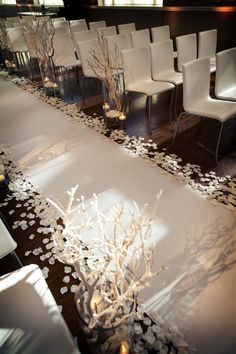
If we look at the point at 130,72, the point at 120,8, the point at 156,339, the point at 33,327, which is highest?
the point at 120,8

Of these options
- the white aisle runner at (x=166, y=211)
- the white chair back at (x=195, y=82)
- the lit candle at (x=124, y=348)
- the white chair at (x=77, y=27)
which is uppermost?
the white chair at (x=77, y=27)

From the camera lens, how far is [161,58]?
3.37 metres

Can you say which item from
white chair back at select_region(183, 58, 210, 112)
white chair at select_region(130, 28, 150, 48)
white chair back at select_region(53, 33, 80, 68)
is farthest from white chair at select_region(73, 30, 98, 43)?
white chair back at select_region(183, 58, 210, 112)

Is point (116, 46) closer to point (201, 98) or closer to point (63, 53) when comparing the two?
point (63, 53)

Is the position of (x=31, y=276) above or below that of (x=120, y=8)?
below

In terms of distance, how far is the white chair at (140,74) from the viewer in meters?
3.07

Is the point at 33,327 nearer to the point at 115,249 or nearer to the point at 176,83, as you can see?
the point at 115,249

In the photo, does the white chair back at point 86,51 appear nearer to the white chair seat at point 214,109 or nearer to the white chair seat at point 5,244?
the white chair seat at point 214,109

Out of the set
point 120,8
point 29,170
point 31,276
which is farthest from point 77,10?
point 31,276

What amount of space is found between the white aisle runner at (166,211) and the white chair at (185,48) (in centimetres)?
160

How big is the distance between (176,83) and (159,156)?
1.12 metres

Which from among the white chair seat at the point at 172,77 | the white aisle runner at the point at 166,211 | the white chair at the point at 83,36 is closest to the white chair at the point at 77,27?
the white chair at the point at 83,36

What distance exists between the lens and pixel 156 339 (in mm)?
1287

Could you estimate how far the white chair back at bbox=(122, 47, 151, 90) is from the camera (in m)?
3.10
